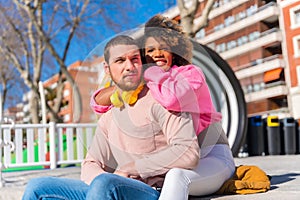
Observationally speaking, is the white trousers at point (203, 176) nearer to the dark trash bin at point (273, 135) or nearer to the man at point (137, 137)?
the man at point (137, 137)

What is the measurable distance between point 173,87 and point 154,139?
0.20 meters

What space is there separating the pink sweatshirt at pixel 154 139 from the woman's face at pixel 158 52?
12cm

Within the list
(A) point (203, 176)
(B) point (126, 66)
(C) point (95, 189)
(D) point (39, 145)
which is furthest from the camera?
(D) point (39, 145)

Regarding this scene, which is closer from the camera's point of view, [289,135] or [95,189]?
[95,189]

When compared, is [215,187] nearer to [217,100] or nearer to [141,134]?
[141,134]

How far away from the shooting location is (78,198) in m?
1.64

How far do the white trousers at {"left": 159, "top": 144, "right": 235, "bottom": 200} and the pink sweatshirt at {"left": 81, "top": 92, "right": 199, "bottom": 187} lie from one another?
0.05m

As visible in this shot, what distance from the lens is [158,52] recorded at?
1.55 meters

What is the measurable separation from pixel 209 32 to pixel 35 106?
52.5 ft

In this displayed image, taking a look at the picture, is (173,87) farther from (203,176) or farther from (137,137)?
(203,176)

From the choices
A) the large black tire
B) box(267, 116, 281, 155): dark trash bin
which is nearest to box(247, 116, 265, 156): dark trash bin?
box(267, 116, 281, 155): dark trash bin

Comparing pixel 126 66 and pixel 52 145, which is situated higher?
pixel 126 66

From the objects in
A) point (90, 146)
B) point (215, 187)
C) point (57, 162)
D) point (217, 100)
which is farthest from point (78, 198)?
point (57, 162)

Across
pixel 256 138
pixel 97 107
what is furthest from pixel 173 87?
pixel 256 138
